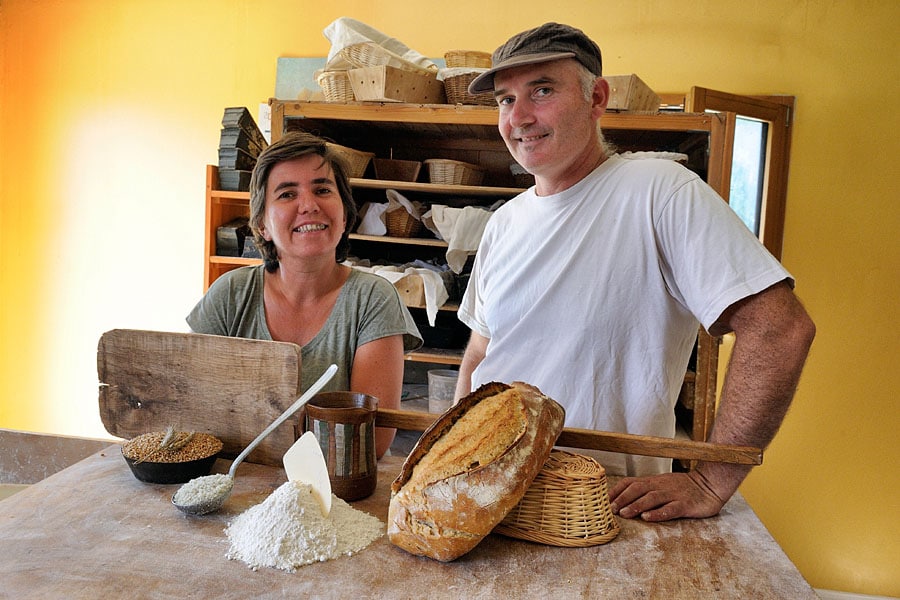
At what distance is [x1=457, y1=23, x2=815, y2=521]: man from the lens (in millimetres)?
1283

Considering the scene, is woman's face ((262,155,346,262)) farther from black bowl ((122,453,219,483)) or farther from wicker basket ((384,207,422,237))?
wicker basket ((384,207,422,237))

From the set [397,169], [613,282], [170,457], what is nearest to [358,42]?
[397,169]

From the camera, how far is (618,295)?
1496 mm

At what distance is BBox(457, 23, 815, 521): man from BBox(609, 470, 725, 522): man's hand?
0.02 metres

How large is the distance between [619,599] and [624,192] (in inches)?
35.3

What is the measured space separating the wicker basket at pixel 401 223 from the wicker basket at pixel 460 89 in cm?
56

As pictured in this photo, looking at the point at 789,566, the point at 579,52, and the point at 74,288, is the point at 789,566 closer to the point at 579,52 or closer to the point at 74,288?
the point at 579,52

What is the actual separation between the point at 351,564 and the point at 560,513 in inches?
12.8

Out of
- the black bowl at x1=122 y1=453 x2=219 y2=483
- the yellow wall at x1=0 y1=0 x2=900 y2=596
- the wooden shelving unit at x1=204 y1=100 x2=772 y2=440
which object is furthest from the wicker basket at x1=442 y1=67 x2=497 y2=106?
the black bowl at x1=122 y1=453 x2=219 y2=483

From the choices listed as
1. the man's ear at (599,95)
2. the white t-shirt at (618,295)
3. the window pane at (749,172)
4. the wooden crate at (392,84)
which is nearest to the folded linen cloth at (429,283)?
the wooden crate at (392,84)

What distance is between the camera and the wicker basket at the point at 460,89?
113 inches

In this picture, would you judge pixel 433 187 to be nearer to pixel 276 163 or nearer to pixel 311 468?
pixel 276 163

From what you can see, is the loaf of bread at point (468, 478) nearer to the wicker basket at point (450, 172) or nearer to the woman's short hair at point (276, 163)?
the woman's short hair at point (276, 163)

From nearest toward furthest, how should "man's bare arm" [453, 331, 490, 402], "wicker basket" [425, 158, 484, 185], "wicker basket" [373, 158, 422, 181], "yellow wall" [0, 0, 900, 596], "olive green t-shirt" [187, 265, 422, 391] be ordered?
"olive green t-shirt" [187, 265, 422, 391]
"man's bare arm" [453, 331, 490, 402]
"wicker basket" [425, 158, 484, 185]
"wicker basket" [373, 158, 422, 181]
"yellow wall" [0, 0, 900, 596]
